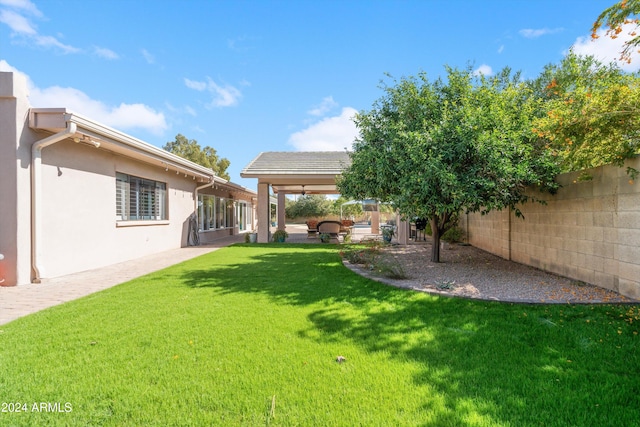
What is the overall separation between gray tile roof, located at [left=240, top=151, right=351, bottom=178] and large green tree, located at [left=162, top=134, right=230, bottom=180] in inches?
1097

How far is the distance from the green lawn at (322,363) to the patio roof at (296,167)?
10.5 m

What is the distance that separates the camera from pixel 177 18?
11.9 m

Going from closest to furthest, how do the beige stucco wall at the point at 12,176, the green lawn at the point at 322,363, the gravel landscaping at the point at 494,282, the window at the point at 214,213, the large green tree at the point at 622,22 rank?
the green lawn at the point at 322,363 < the large green tree at the point at 622,22 < the gravel landscaping at the point at 494,282 < the beige stucco wall at the point at 12,176 < the window at the point at 214,213

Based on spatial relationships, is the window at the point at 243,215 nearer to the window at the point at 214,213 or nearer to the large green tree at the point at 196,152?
the window at the point at 214,213

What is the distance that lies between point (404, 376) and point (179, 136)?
162 feet

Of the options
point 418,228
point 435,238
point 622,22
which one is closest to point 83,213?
point 435,238

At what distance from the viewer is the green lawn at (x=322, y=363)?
8.22 feet

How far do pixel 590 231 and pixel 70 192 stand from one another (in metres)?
12.4

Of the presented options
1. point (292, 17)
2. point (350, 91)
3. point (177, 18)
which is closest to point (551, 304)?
point (350, 91)

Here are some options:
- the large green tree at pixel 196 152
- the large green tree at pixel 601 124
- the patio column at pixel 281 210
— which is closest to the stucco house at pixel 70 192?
the patio column at pixel 281 210

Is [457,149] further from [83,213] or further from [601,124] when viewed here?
[83,213]

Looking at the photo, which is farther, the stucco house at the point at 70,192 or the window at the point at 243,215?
the window at the point at 243,215

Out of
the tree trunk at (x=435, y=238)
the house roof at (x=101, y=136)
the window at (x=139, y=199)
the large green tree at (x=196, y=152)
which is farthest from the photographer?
the large green tree at (x=196, y=152)

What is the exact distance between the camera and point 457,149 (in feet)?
21.3
